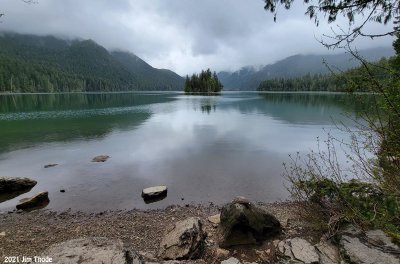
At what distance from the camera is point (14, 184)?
57.8ft

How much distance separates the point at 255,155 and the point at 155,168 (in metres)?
9.90

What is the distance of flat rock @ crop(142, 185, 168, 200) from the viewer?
16.6 meters

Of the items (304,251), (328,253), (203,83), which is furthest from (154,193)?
(203,83)

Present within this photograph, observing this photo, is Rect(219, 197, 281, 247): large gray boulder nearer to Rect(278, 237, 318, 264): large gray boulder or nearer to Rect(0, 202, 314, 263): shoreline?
Rect(0, 202, 314, 263): shoreline

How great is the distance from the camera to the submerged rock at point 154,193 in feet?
54.2

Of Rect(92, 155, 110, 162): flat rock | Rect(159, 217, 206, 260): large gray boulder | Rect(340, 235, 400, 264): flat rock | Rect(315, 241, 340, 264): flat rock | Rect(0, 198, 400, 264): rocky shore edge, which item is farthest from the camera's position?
Rect(92, 155, 110, 162): flat rock

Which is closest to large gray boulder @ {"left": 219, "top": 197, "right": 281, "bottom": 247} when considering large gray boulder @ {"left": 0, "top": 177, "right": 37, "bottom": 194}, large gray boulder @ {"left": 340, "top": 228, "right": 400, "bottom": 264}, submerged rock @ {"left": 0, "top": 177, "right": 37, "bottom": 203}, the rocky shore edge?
the rocky shore edge

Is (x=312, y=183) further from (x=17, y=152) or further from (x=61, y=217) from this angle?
(x=17, y=152)

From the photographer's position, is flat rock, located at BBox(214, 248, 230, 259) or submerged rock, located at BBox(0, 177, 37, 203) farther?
submerged rock, located at BBox(0, 177, 37, 203)

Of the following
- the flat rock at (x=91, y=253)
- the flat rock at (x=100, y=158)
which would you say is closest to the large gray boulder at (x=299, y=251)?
the flat rock at (x=91, y=253)

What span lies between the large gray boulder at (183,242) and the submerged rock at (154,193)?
581 cm

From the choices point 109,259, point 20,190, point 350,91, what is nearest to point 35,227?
point 20,190

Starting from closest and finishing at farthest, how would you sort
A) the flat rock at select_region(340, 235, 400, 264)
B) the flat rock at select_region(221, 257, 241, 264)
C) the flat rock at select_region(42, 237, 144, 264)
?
the flat rock at select_region(340, 235, 400, 264)
the flat rock at select_region(42, 237, 144, 264)
the flat rock at select_region(221, 257, 241, 264)

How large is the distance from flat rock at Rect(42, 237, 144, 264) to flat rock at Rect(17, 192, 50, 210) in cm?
886
